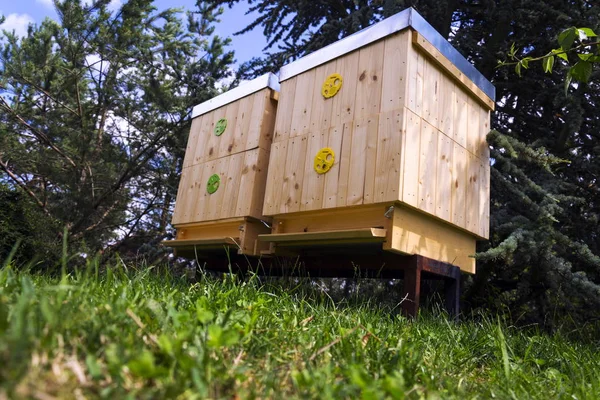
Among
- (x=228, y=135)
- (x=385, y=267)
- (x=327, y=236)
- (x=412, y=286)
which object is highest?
(x=228, y=135)

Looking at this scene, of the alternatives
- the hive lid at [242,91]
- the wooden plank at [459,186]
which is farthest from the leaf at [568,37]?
the hive lid at [242,91]

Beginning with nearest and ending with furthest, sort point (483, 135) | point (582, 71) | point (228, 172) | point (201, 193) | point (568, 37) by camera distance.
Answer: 1. point (568, 37)
2. point (582, 71)
3. point (483, 135)
4. point (228, 172)
5. point (201, 193)

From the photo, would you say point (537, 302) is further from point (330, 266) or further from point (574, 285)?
point (330, 266)

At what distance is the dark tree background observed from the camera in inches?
144

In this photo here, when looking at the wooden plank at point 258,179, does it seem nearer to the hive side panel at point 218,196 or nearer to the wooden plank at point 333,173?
the hive side panel at point 218,196

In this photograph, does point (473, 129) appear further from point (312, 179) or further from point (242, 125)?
point (242, 125)

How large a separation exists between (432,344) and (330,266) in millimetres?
1694

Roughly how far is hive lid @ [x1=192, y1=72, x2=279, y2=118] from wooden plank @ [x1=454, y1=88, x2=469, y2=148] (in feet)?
4.77

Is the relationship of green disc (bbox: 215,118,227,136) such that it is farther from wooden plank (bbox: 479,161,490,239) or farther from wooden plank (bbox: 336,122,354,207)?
wooden plank (bbox: 479,161,490,239)

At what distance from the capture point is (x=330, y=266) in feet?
12.2

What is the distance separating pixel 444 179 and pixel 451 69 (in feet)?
2.64

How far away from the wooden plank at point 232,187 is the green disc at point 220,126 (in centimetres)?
35

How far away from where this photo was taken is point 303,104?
367cm

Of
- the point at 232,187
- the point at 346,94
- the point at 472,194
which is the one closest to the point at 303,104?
the point at 346,94
